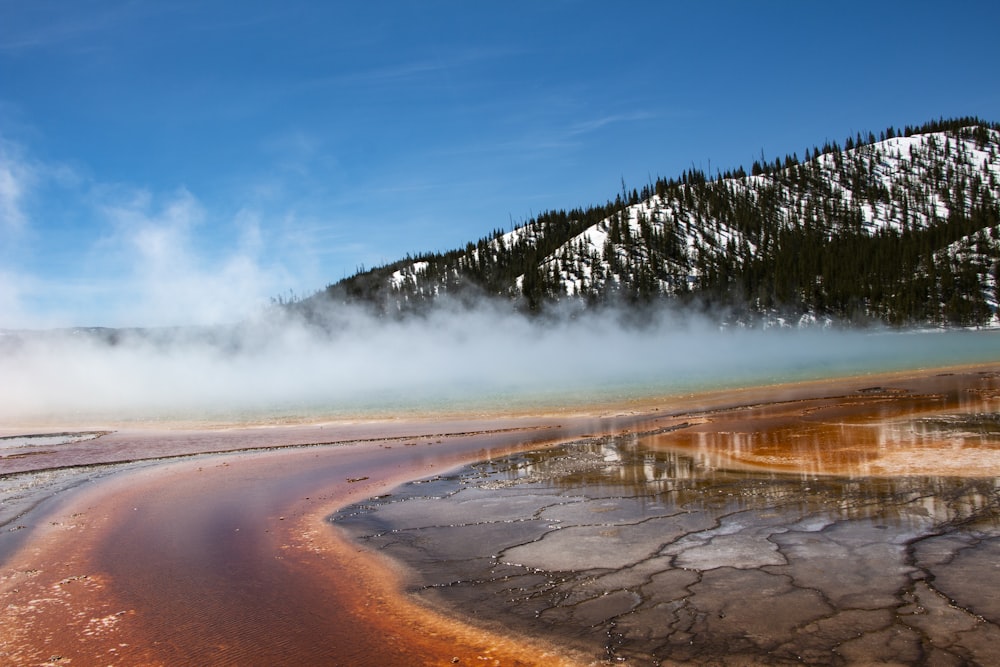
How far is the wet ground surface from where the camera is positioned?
571 centimetres

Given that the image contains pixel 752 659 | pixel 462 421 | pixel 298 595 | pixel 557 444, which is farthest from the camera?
pixel 462 421

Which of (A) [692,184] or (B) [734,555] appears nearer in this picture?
(B) [734,555]

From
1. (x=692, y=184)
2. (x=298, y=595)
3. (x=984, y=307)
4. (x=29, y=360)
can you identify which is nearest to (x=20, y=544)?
(x=298, y=595)

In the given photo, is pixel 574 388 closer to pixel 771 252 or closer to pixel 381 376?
pixel 381 376

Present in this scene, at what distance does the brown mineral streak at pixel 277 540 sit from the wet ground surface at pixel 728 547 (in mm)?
368

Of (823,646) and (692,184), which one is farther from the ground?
(692,184)

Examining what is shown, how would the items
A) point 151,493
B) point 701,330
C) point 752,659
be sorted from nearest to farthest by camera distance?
point 752,659, point 151,493, point 701,330

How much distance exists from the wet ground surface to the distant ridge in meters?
112

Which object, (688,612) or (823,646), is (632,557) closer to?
(688,612)

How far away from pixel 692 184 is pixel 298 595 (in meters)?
190

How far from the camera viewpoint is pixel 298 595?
7617mm

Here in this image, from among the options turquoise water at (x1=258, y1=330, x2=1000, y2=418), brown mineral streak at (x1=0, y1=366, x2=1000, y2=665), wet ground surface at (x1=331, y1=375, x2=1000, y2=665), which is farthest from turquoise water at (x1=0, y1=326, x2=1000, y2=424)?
wet ground surface at (x1=331, y1=375, x2=1000, y2=665)

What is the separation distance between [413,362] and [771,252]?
327ft

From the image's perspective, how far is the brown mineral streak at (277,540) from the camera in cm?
638
